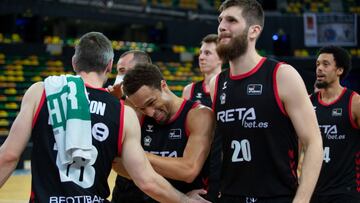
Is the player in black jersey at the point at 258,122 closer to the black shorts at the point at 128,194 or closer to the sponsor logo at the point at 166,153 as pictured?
the sponsor logo at the point at 166,153

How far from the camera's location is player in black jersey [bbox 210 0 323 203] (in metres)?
3.44

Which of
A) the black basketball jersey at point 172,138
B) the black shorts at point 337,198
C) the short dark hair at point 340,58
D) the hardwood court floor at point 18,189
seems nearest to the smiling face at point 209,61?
the short dark hair at point 340,58

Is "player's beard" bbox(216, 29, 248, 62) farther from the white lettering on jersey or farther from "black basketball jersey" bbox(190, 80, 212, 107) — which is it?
"black basketball jersey" bbox(190, 80, 212, 107)

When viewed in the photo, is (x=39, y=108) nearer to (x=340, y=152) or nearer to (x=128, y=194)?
(x=128, y=194)

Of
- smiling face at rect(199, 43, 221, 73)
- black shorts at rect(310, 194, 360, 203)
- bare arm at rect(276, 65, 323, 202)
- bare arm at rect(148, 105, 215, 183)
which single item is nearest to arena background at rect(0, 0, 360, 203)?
smiling face at rect(199, 43, 221, 73)

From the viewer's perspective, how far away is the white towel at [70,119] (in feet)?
10.4

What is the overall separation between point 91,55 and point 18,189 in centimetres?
810

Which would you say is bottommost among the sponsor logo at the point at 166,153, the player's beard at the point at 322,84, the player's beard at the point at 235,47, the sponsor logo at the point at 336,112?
the sponsor logo at the point at 166,153

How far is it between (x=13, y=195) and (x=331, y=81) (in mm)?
6313

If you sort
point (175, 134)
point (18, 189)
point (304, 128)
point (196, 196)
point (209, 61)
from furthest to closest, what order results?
1. point (18, 189)
2. point (209, 61)
3. point (175, 134)
4. point (196, 196)
5. point (304, 128)

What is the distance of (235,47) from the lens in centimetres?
366

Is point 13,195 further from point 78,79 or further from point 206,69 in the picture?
point 78,79

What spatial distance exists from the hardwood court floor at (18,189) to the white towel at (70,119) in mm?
6231

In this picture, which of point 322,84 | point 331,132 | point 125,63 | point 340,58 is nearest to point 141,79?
point 125,63
